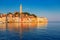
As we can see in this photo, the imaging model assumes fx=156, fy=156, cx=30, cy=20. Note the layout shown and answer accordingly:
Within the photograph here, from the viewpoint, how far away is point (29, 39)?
123ft
